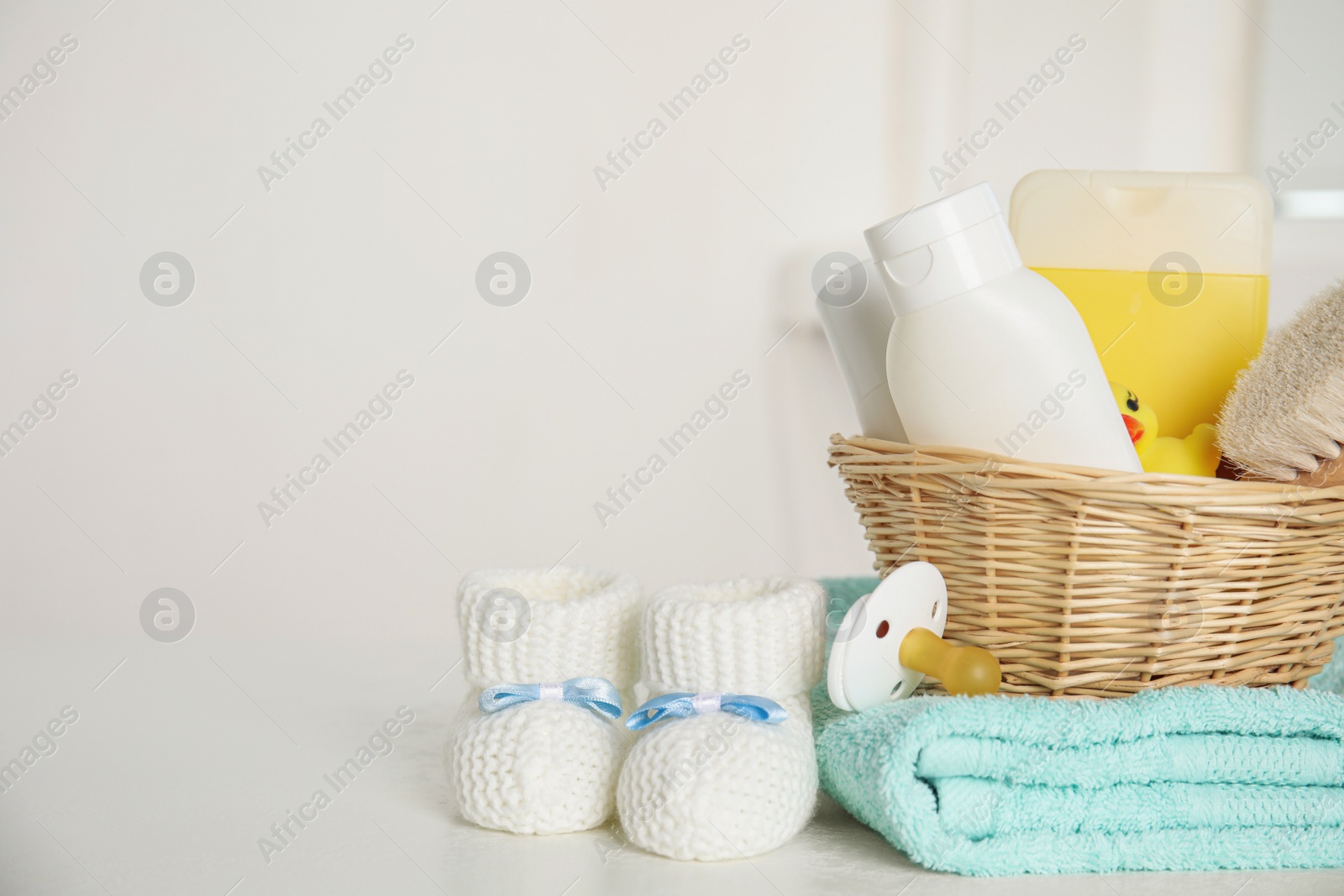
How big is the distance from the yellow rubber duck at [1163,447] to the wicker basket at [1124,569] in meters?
0.10

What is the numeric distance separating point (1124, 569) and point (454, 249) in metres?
0.85

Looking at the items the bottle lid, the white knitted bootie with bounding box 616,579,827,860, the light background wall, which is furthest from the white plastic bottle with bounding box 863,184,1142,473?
the light background wall

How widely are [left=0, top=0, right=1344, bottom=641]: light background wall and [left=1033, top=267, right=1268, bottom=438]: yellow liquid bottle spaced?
52 cm

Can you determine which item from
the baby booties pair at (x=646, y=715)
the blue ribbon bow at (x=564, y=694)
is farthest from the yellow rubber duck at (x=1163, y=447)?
the blue ribbon bow at (x=564, y=694)

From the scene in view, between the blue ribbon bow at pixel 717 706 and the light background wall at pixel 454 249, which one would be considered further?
the light background wall at pixel 454 249

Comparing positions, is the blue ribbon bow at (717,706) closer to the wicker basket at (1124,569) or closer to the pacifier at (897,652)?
the pacifier at (897,652)

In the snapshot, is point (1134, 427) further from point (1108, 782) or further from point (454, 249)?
point (454, 249)

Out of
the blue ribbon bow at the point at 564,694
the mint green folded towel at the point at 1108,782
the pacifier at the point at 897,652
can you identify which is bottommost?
the mint green folded towel at the point at 1108,782

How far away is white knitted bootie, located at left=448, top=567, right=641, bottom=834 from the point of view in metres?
0.47

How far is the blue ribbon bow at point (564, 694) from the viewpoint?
1.60 feet

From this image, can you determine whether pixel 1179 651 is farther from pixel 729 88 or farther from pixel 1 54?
pixel 1 54

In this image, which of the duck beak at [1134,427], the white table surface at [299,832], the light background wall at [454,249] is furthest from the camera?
the light background wall at [454,249]

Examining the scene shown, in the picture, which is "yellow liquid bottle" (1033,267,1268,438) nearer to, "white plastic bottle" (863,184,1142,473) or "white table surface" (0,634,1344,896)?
"white plastic bottle" (863,184,1142,473)

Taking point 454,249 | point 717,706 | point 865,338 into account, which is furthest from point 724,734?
point 454,249
